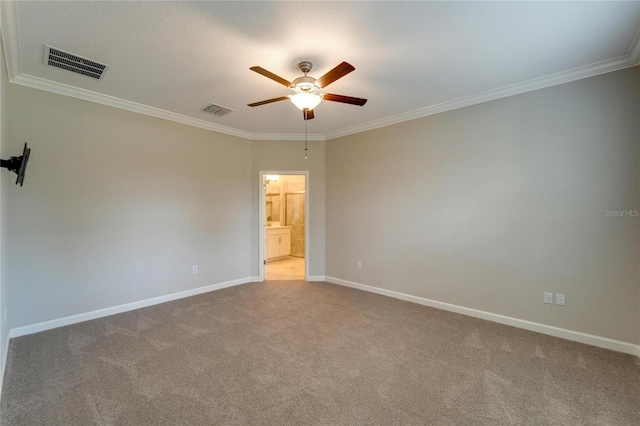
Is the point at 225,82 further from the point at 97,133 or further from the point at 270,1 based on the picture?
the point at 97,133

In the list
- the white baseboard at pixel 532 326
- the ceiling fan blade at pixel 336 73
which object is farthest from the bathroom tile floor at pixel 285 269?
the ceiling fan blade at pixel 336 73

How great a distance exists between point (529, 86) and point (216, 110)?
12.8ft

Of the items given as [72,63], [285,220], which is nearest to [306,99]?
[72,63]

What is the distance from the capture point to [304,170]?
212 inches

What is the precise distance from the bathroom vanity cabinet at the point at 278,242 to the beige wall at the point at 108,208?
249cm

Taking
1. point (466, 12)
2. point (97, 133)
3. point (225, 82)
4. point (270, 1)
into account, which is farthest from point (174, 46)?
point (466, 12)

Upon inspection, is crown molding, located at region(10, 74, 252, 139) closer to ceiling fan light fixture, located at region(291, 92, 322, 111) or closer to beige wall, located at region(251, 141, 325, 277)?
beige wall, located at region(251, 141, 325, 277)

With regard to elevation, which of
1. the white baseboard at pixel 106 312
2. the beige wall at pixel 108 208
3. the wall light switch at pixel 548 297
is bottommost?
the white baseboard at pixel 106 312

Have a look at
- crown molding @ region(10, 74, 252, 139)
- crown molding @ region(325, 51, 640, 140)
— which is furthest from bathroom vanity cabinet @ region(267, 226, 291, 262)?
crown molding @ region(325, 51, 640, 140)

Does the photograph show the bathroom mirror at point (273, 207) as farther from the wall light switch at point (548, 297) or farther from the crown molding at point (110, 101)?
the wall light switch at point (548, 297)

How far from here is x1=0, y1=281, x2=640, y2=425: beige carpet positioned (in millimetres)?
1908

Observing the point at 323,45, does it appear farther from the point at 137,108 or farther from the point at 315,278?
the point at 315,278

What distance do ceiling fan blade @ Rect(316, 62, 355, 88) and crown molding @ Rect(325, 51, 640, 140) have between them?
211 centimetres

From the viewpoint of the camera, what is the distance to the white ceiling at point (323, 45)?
2.06m
